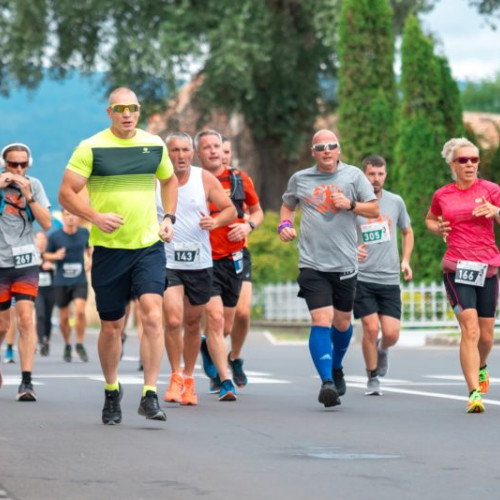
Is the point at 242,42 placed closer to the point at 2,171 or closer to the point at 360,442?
the point at 2,171

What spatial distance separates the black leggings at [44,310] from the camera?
932 inches

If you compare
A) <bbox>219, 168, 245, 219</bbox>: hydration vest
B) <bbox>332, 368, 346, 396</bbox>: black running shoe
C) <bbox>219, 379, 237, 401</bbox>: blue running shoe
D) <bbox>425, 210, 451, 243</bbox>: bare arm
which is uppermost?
<bbox>219, 168, 245, 219</bbox>: hydration vest

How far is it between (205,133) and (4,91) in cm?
3144

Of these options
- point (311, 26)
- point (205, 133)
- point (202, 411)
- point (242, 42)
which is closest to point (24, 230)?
point (205, 133)

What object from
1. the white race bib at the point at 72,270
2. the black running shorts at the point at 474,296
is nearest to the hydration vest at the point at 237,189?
the black running shorts at the point at 474,296

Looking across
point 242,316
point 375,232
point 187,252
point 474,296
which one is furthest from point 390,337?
point 187,252

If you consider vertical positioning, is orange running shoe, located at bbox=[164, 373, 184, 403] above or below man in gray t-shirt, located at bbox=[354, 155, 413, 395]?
below

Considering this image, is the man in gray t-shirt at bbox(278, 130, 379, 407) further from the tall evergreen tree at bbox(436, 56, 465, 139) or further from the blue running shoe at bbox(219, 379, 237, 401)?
the tall evergreen tree at bbox(436, 56, 465, 139)

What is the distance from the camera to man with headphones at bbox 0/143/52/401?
1316 centimetres

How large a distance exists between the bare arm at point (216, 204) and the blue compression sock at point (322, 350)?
1044mm

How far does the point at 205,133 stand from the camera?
43.2ft

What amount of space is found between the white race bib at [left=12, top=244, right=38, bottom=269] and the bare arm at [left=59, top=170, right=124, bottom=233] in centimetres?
290

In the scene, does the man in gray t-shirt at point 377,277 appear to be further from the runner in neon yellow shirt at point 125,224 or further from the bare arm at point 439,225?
the runner in neon yellow shirt at point 125,224

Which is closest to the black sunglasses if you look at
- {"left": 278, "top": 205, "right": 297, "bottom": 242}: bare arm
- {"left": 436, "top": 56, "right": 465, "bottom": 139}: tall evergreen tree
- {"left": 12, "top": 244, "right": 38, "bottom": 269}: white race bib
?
{"left": 278, "top": 205, "right": 297, "bottom": 242}: bare arm
